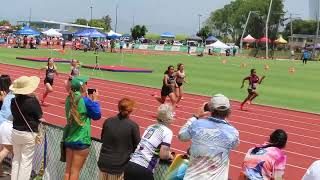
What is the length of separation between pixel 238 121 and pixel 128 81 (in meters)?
11.8

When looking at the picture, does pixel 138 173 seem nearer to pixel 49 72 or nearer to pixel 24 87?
Result: pixel 24 87

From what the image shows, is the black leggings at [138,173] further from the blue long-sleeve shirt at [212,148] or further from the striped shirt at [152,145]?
the blue long-sleeve shirt at [212,148]

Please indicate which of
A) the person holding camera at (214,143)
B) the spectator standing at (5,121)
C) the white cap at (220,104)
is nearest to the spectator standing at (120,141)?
the person holding camera at (214,143)

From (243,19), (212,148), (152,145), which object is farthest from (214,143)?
(243,19)

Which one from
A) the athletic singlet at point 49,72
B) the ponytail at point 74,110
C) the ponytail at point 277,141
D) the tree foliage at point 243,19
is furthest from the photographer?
the tree foliage at point 243,19

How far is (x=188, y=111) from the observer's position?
18.9 meters

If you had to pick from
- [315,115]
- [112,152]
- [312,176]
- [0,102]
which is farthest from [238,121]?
[312,176]

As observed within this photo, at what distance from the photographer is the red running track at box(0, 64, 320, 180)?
1247 cm

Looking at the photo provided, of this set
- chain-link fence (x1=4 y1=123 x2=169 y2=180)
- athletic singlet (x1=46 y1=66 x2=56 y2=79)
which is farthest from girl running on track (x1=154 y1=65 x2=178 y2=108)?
chain-link fence (x1=4 y1=123 x2=169 y2=180)

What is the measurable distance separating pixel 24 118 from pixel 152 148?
2369 millimetres

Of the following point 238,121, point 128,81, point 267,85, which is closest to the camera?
point 238,121

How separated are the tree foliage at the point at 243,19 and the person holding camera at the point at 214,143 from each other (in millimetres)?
140656

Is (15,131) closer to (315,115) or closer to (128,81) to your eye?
(315,115)

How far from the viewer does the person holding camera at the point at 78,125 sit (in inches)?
284
